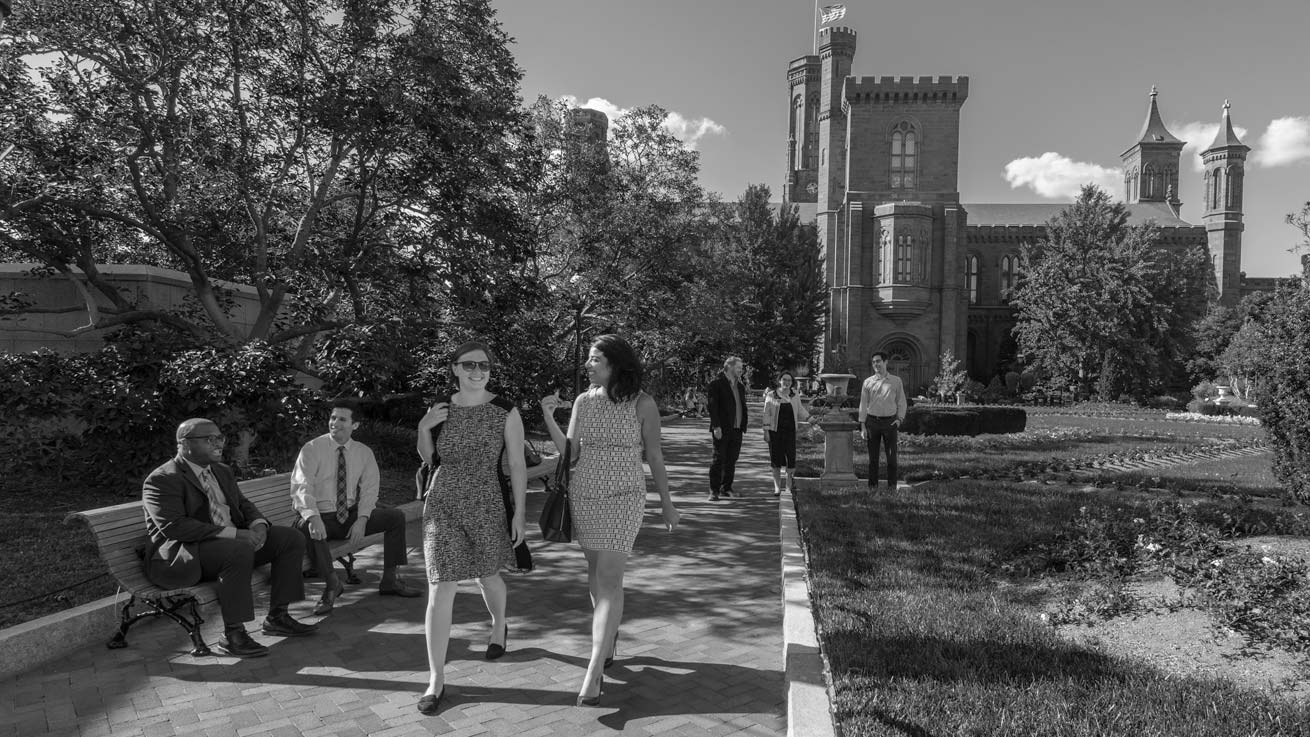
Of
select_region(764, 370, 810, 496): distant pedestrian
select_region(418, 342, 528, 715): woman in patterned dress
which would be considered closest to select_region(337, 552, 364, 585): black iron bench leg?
select_region(418, 342, 528, 715): woman in patterned dress

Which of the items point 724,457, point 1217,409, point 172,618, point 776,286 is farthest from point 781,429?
point 1217,409

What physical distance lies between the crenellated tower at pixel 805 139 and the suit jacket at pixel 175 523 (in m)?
71.3

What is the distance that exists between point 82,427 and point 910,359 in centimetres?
3995

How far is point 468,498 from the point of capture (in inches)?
149

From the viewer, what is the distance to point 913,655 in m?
4.06

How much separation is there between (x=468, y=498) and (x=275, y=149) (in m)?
8.04

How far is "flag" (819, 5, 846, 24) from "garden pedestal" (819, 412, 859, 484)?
57.0 meters

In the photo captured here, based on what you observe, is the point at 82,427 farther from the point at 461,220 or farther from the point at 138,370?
the point at 461,220

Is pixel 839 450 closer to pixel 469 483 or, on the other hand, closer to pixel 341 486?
pixel 341 486

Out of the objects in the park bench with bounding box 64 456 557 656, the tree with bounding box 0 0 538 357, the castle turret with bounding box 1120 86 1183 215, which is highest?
the castle turret with bounding box 1120 86 1183 215

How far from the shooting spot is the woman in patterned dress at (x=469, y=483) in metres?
3.72

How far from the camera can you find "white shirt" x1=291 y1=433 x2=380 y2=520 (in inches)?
200

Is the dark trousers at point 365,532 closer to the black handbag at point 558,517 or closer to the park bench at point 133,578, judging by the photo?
the park bench at point 133,578

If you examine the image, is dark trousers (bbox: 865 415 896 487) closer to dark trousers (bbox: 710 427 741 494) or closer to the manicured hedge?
dark trousers (bbox: 710 427 741 494)
